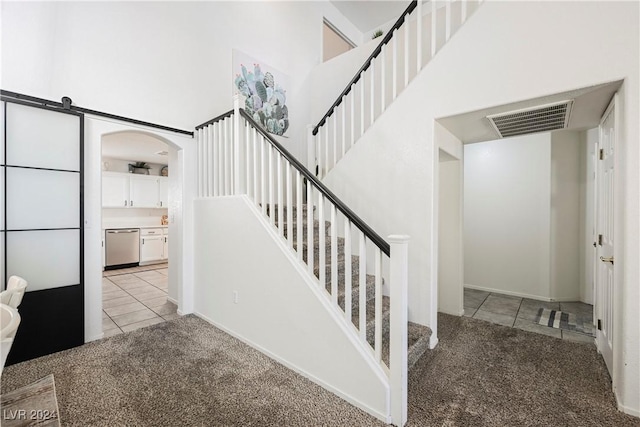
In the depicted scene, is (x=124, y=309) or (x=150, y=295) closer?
(x=124, y=309)

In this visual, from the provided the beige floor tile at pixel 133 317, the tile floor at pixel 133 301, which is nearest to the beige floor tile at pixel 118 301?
the tile floor at pixel 133 301

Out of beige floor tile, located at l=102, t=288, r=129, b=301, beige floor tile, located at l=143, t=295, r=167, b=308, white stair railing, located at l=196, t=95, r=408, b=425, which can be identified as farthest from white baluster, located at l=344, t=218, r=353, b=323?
beige floor tile, located at l=102, t=288, r=129, b=301

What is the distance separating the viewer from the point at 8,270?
2.35 meters

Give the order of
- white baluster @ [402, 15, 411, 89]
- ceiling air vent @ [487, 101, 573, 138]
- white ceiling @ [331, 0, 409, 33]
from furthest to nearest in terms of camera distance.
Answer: white ceiling @ [331, 0, 409, 33], white baluster @ [402, 15, 411, 89], ceiling air vent @ [487, 101, 573, 138]

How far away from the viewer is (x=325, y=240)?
8.92 feet

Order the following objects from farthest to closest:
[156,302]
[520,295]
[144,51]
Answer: [520,295] → [156,302] → [144,51]

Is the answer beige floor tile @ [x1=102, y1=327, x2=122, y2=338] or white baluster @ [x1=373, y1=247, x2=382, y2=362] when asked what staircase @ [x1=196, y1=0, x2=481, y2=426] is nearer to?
white baluster @ [x1=373, y1=247, x2=382, y2=362]

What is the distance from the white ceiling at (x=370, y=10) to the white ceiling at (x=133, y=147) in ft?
14.9

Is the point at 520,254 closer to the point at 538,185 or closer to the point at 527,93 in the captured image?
the point at 538,185

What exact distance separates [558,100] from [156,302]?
5.20m

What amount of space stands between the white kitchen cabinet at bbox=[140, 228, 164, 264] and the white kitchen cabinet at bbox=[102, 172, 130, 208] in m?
0.85

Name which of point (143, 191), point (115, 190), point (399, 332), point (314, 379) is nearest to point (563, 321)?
point (399, 332)

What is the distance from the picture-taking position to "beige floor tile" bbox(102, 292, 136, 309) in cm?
400

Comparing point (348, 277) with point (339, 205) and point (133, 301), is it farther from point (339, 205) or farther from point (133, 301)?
point (133, 301)
